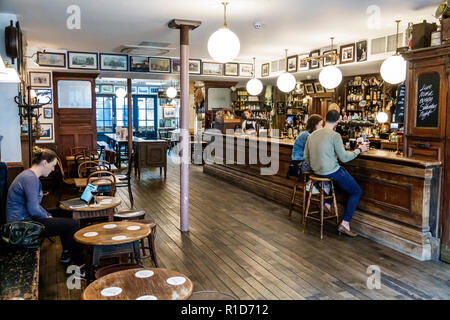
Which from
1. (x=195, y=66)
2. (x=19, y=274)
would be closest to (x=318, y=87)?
(x=195, y=66)

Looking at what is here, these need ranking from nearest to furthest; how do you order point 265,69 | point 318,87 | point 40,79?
1. point 40,79
2. point 265,69
3. point 318,87

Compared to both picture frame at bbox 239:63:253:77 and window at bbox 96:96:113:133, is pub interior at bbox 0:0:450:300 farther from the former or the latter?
window at bbox 96:96:113:133

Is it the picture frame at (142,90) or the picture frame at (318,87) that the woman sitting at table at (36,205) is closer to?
the picture frame at (318,87)

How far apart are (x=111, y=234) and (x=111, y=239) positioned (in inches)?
5.4

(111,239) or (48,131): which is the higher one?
(48,131)

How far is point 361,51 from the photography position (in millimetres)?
7953

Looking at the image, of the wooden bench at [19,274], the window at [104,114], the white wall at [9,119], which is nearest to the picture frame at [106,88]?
the window at [104,114]

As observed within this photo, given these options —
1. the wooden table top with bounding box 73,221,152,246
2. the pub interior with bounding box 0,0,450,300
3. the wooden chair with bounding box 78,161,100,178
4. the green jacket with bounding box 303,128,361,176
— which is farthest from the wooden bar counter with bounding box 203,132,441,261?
the wooden chair with bounding box 78,161,100,178

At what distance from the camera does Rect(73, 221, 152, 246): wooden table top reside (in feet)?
9.90

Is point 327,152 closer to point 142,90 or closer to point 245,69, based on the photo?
point 245,69

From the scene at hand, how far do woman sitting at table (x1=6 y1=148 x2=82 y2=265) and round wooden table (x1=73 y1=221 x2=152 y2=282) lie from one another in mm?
624

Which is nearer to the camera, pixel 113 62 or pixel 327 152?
pixel 327 152
